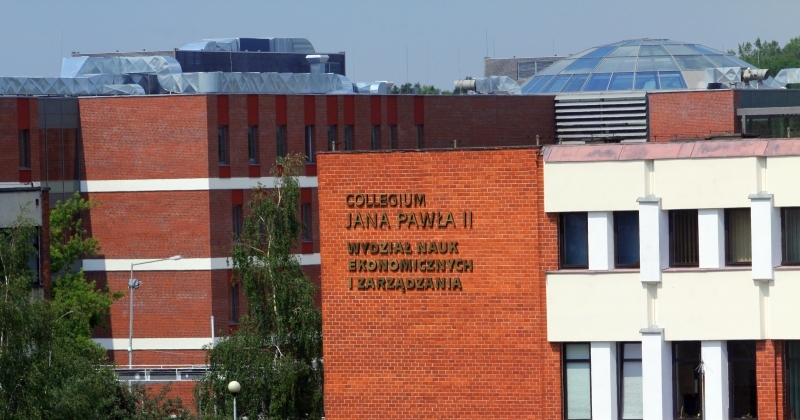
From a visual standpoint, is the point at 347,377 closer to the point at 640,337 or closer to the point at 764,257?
the point at 640,337

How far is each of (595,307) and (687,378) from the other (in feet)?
8.71

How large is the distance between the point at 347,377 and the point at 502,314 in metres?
4.19

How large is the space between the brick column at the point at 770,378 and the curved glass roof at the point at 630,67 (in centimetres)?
6355

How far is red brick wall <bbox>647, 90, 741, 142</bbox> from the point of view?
317ft

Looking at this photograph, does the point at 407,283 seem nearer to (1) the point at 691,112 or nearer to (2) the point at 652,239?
(2) the point at 652,239

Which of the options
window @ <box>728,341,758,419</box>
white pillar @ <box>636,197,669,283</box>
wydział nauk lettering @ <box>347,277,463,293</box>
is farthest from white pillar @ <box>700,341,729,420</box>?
wydział nauk lettering @ <box>347,277,463,293</box>

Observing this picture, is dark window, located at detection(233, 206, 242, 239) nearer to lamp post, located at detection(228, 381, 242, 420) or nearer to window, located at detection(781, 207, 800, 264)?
lamp post, located at detection(228, 381, 242, 420)

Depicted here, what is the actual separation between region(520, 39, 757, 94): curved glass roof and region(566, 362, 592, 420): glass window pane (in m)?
62.4

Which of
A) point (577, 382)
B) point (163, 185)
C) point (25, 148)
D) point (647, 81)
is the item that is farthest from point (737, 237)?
point (647, 81)

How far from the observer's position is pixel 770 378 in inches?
1502

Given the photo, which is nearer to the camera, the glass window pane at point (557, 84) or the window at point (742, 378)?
the window at point (742, 378)

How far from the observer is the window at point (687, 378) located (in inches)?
1539

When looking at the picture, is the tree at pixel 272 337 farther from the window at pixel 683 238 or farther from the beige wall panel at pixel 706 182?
the beige wall panel at pixel 706 182

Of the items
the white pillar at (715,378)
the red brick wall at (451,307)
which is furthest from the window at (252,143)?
the white pillar at (715,378)
